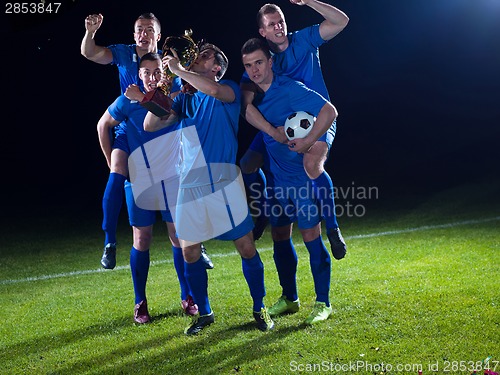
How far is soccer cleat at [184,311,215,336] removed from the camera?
12.5 feet

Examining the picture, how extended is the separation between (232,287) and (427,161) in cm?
653

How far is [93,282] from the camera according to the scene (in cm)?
530

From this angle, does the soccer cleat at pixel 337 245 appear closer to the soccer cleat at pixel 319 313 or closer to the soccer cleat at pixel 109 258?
the soccer cleat at pixel 319 313

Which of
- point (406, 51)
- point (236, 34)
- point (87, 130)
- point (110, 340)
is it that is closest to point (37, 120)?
point (87, 130)

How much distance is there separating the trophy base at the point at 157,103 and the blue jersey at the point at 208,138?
191 mm

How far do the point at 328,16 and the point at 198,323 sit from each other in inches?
74.4

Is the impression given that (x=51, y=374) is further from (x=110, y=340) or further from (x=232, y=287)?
(x=232, y=287)

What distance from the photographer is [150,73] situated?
12.7 feet

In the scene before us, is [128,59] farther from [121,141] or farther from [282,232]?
[282,232]

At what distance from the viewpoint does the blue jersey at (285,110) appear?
12.6 feet

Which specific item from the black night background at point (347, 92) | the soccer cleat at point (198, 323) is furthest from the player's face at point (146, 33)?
the black night background at point (347, 92)

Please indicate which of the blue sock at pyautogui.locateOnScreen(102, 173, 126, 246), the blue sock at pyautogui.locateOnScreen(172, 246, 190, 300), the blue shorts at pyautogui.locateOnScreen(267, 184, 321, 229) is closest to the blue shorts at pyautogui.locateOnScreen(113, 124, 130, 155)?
the blue sock at pyautogui.locateOnScreen(102, 173, 126, 246)

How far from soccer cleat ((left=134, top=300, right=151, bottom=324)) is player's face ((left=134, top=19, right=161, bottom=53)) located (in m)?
1.58

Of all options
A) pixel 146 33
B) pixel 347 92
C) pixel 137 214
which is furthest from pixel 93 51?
pixel 347 92
